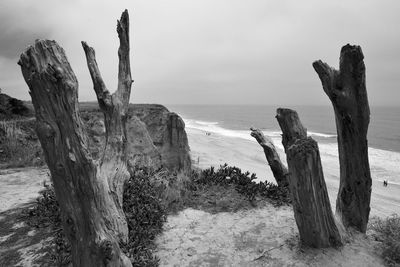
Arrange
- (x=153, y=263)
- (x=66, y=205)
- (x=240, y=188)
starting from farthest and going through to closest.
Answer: (x=240, y=188), (x=153, y=263), (x=66, y=205)

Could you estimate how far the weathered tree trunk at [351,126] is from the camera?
4.60m

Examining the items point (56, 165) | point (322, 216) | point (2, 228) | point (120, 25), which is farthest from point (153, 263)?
point (120, 25)

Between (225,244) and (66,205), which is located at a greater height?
(66,205)

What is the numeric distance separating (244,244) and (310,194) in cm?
151

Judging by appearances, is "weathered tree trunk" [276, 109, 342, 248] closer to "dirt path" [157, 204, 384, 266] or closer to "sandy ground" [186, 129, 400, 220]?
"dirt path" [157, 204, 384, 266]

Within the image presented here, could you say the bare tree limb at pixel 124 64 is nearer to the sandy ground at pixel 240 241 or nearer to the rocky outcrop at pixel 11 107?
the sandy ground at pixel 240 241

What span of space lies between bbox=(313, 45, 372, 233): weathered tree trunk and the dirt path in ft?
A: 1.82

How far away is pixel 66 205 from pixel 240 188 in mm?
4930

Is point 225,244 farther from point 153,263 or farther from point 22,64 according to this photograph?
point 22,64

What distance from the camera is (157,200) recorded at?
6242 mm

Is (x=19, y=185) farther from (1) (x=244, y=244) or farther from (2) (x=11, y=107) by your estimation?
(2) (x=11, y=107)

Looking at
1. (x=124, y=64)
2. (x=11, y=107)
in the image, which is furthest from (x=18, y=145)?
(x=124, y=64)

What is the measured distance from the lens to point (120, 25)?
20.7 feet

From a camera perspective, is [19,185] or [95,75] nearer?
[95,75]
